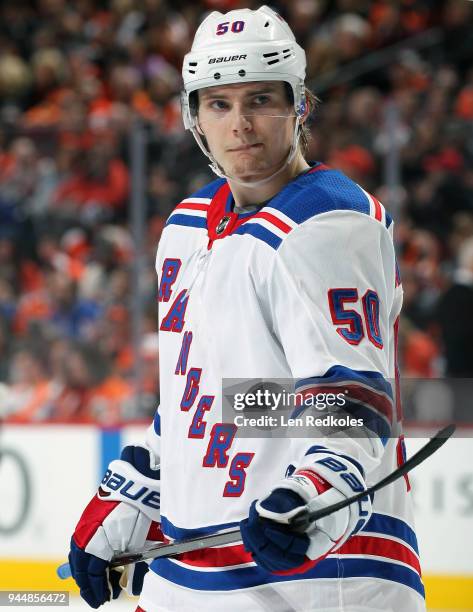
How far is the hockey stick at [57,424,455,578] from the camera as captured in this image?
1194 mm

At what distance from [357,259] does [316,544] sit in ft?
1.14

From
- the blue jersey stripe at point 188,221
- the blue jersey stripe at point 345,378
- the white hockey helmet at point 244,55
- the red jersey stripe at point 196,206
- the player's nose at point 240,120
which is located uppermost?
the white hockey helmet at point 244,55

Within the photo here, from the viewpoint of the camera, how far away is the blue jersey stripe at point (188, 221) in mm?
1656

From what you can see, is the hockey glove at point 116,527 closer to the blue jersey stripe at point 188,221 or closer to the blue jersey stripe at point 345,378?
the blue jersey stripe at point 188,221

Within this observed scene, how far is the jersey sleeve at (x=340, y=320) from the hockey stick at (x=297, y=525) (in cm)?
6

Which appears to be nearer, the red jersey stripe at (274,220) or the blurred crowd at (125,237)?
the red jersey stripe at (274,220)

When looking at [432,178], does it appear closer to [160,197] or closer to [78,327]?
[160,197]

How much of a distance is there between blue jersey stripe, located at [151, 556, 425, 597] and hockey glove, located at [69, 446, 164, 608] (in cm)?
20

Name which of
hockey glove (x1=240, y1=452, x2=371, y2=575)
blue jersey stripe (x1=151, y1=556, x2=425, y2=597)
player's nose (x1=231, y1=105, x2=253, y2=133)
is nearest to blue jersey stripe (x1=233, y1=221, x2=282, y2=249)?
player's nose (x1=231, y1=105, x2=253, y2=133)

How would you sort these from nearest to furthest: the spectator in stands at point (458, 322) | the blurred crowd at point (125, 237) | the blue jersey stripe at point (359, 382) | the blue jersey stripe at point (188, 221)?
the blue jersey stripe at point (359, 382), the blue jersey stripe at point (188, 221), the spectator in stands at point (458, 322), the blurred crowd at point (125, 237)

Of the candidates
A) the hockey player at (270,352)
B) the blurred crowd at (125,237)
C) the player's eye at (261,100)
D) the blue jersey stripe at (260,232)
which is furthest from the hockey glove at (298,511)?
the blurred crowd at (125,237)

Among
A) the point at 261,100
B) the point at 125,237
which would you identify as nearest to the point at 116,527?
the point at 261,100

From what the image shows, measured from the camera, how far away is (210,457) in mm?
1498

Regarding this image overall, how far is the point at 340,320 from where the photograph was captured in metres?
1.33
